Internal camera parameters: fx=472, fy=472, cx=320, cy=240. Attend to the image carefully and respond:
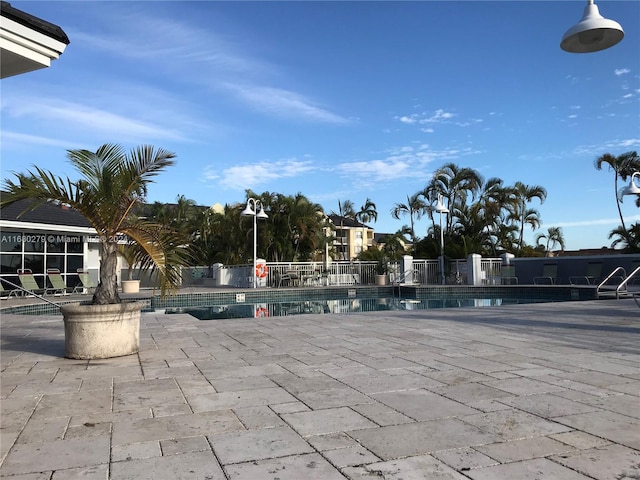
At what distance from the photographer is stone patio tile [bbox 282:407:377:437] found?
292 cm

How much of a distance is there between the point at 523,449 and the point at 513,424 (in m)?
0.43

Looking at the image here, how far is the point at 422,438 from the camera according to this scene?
8.98 feet

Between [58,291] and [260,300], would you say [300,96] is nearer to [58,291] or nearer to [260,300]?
[260,300]

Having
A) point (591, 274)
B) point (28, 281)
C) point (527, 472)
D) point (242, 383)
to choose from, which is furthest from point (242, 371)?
point (591, 274)

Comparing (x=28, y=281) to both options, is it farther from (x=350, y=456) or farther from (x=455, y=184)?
(x=455, y=184)

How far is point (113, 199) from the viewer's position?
5.38 metres

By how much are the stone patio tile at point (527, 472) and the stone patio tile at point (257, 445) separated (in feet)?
2.95

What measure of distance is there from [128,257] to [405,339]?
3764mm

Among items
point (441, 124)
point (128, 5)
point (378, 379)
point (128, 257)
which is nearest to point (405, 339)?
point (378, 379)

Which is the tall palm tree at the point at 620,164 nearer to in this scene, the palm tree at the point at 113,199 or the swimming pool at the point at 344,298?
the swimming pool at the point at 344,298

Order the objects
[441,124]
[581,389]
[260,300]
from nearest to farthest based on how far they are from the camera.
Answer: [581,389]
[260,300]
[441,124]

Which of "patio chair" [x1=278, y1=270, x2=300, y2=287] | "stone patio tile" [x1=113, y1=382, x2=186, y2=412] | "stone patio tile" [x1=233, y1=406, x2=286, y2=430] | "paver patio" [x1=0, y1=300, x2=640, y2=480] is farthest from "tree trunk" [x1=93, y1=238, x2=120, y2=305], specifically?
"patio chair" [x1=278, y1=270, x2=300, y2=287]

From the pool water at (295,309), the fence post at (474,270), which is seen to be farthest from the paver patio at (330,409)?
the fence post at (474,270)

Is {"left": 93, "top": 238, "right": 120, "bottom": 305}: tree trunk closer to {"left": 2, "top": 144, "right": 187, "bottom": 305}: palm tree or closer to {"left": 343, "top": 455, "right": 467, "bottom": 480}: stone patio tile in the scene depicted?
{"left": 2, "top": 144, "right": 187, "bottom": 305}: palm tree
